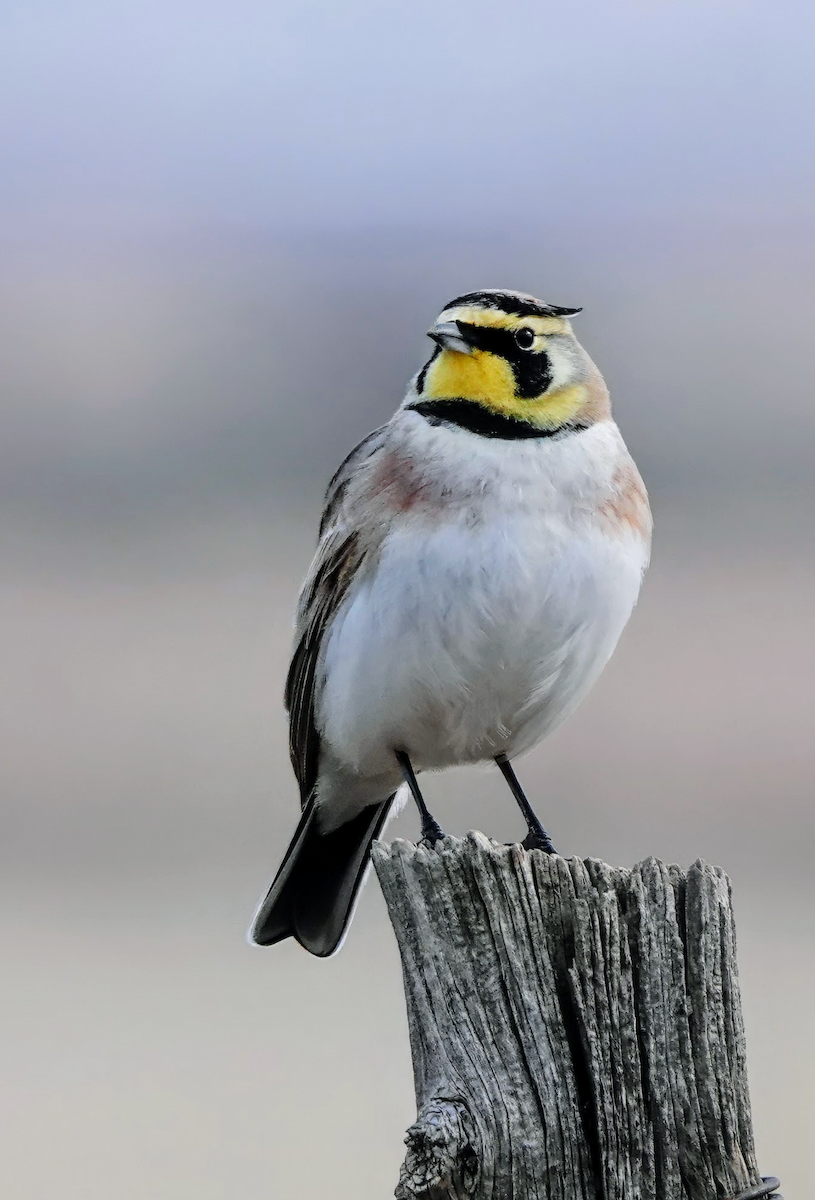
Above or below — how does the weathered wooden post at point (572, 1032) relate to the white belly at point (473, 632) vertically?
below

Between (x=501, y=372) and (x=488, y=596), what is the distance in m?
0.79

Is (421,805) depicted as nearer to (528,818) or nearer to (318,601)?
(528,818)

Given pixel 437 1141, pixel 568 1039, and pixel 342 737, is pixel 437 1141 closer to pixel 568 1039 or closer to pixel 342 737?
pixel 568 1039

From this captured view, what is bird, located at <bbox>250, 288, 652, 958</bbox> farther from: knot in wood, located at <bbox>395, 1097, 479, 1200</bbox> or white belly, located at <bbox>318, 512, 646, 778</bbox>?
knot in wood, located at <bbox>395, 1097, 479, 1200</bbox>

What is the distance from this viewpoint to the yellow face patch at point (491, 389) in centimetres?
472

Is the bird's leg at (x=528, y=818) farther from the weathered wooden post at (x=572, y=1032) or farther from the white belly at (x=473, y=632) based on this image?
the weathered wooden post at (x=572, y=1032)

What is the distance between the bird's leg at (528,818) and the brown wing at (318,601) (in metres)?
0.72

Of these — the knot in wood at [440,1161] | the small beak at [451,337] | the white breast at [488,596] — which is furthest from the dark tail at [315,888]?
the knot in wood at [440,1161]

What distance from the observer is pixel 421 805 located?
16.6 feet

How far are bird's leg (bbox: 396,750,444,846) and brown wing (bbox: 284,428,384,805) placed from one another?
34 cm

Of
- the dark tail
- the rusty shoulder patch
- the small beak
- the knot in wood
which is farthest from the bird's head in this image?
the knot in wood

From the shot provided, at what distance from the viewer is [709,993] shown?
10.0ft

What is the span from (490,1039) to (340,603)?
6.83 feet

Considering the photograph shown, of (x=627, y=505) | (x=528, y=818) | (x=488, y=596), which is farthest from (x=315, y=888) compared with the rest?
(x=627, y=505)
